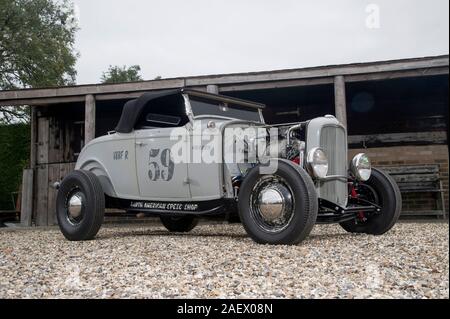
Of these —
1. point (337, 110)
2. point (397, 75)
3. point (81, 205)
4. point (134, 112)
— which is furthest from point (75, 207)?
point (397, 75)

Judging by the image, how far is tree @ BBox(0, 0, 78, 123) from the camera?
16.7 metres

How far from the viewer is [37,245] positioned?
17.1ft

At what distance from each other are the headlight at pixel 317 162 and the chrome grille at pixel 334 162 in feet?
0.60

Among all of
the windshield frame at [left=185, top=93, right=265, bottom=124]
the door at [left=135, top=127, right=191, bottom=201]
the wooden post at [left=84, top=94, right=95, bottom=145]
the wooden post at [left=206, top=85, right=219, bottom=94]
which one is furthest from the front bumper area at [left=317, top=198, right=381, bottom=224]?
the wooden post at [left=84, top=94, right=95, bottom=145]

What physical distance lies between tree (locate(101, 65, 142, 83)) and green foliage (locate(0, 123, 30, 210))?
15855 mm

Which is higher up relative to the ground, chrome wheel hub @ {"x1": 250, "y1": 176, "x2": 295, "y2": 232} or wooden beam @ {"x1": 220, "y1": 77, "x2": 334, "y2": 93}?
wooden beam @ {"x1": 220, "y1": 77, "x2": 334, "y2": 93}

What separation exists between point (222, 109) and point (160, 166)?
3.50 ft

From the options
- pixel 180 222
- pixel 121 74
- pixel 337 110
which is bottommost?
pixel 180 222

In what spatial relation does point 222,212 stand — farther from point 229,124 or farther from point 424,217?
point 424,217

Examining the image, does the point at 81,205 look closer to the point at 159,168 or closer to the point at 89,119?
the point at 159,168

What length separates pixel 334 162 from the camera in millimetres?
4832

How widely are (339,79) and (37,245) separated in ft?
17.5

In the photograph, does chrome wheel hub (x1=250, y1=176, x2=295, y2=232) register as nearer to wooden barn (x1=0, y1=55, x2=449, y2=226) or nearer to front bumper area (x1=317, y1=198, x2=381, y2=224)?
front bumper area (x1=317, y1=198, x2=381, y2=224)
